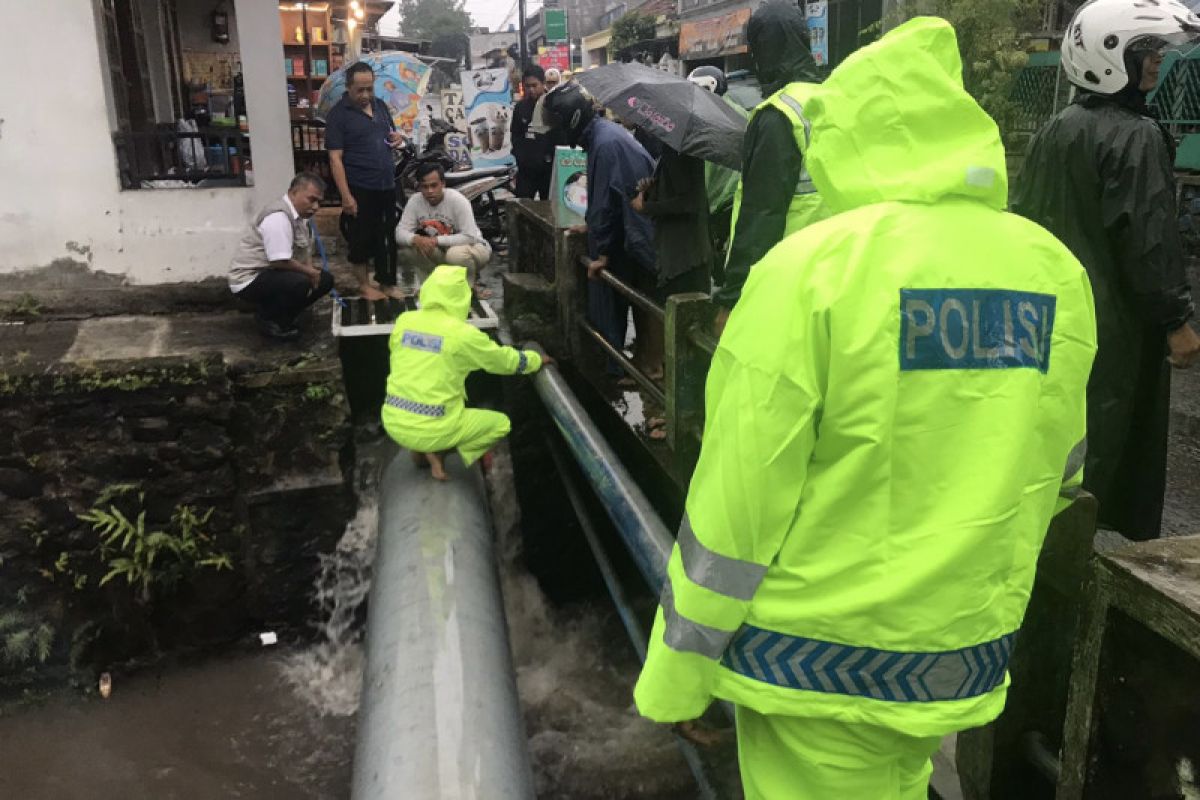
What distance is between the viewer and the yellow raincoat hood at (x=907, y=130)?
5.63ft

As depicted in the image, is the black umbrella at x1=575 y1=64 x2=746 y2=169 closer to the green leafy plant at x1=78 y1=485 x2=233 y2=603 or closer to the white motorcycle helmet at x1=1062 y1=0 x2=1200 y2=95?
the white motorcycle helmet at x1=1062 y1=0 x2=1200 y2=95

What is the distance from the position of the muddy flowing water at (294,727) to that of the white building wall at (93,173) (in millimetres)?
2446

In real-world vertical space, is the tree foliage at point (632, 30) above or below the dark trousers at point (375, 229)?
above

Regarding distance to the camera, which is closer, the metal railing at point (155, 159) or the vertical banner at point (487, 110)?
the metal railing at point (155, 159)

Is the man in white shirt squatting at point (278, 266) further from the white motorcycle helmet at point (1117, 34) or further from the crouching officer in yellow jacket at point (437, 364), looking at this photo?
the white motorcycle helmet at point (1117, 34)

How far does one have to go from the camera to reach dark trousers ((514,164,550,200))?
10062 mm

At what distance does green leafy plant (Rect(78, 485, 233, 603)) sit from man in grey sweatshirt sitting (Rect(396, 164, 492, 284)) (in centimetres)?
258

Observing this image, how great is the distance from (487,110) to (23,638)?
1018 cm

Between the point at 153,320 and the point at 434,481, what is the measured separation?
9.19ft

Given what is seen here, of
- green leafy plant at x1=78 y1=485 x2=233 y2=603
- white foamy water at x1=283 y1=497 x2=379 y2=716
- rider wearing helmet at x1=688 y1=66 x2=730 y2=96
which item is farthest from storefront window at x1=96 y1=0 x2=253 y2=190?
rider wearing helmet at x1=688 y1=66 x2=730 y2=96

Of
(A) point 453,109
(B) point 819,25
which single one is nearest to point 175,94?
(A) point 453,109

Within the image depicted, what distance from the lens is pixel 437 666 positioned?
3.84 m

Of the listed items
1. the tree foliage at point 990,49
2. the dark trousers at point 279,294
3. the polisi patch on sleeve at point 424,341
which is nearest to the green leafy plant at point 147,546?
the dark trousers at point 279,294

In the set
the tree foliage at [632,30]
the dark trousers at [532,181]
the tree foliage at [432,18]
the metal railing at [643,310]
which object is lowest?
the metal railing at [643,310]
